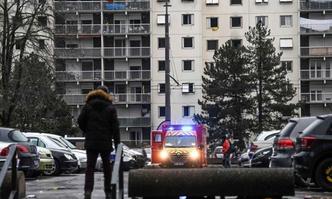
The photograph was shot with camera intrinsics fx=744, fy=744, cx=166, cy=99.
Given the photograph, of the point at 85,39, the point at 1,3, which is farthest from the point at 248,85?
the point at 1,3

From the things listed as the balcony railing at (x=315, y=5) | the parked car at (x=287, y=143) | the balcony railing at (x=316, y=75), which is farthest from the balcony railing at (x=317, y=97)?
the parked car at (x=287, y=143)

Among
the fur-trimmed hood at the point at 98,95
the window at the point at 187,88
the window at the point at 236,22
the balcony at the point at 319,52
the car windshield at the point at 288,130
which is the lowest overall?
the car windshield at the point at 288,130

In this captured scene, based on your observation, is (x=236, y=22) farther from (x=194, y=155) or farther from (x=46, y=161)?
(x=46, y=161)

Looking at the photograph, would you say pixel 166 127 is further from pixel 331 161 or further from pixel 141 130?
pixel 141 130

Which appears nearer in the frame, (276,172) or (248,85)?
(276,172)

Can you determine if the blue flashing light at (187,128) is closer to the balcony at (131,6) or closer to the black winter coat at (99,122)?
the black winter coat at (99,122)

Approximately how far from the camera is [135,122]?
82500 mm

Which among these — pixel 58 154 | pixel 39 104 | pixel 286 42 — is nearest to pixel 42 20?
pixel 39 104

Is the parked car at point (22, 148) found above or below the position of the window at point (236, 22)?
below

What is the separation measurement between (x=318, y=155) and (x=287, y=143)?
2010 mm

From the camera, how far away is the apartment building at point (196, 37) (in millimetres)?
82938

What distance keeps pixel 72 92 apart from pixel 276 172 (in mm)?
73411

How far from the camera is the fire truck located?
3216cm

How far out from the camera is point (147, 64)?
83375mm
